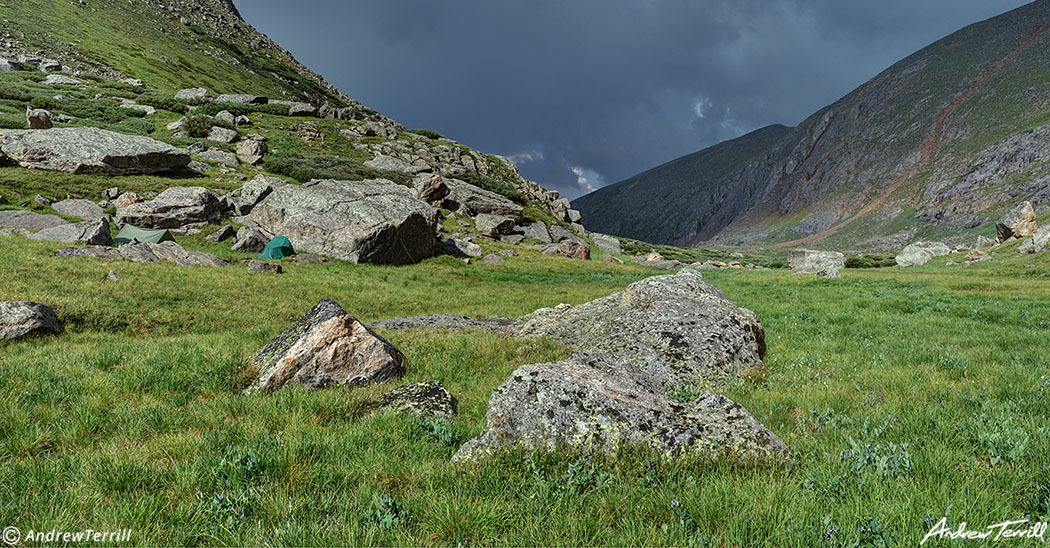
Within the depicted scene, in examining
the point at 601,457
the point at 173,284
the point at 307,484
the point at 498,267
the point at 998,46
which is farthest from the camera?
the point at 998,46

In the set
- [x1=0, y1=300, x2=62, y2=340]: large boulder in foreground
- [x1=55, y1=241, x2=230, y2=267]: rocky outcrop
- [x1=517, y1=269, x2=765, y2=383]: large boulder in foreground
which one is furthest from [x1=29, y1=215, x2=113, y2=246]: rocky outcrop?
[x1=517, y1=269, x2=765, y2=383]: large boulder in foreground

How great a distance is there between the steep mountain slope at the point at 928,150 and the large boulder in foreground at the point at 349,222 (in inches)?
4748

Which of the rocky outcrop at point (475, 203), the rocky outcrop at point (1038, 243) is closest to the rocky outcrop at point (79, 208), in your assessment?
the rocky outcrop at point (475, 203)

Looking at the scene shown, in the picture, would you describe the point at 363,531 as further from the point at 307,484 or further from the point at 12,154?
the point at 12,154

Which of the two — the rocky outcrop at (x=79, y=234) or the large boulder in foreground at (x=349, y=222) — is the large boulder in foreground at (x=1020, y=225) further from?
the rocky outcrop at (x=79, y=234)

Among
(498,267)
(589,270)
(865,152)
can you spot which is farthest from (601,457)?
(865,152)

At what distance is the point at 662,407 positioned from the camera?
492 cm

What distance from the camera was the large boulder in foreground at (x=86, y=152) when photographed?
34.8m

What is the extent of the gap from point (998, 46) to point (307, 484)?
24896 cm

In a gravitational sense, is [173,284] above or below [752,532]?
above

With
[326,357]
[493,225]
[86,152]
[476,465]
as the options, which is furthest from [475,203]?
[476,465]

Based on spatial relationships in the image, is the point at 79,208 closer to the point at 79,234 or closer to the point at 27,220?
the point at 27,220

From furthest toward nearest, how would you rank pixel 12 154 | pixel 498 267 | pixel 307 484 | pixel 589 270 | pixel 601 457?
pixel 589 270 < pixel 498 267 < pixel 12 154 < pixel 601 457 < pixel 307 484

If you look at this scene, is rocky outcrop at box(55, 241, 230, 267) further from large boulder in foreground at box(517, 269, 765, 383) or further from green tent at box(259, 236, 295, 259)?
large boulder in foreground at box(517, 269, 765, 383)
